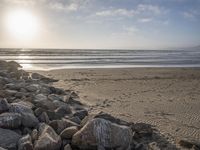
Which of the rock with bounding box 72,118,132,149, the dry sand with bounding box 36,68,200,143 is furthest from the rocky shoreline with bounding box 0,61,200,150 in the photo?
the dry sand with bounding box 36,68,200,143

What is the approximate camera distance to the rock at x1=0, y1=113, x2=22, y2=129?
5707 mm

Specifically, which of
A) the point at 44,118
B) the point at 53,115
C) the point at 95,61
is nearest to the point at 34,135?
the point at 44,118

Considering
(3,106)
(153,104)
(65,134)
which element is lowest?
(153,104)

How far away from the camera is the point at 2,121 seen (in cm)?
572

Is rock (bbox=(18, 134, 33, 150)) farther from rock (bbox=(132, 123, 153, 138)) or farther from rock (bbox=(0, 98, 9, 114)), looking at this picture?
rock (bbox=(132, 123, 153, 138))

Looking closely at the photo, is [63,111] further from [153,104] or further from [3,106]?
[153,104]

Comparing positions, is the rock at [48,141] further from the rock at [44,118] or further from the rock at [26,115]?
the rock at [44,118]

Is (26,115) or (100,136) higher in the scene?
(26,115)

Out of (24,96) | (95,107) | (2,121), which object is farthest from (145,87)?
(2,121)

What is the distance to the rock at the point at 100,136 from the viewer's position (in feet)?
17.9

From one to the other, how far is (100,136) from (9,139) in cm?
168

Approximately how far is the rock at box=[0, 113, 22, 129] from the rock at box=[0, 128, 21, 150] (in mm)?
201

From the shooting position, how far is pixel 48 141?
5.18 meters

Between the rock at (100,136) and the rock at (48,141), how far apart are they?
35cm
